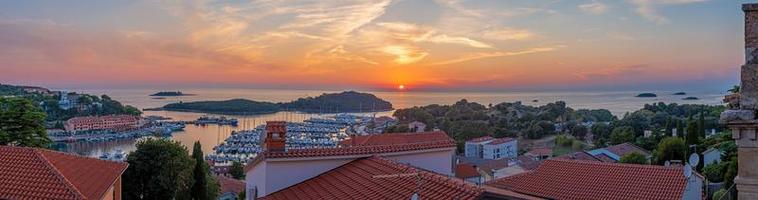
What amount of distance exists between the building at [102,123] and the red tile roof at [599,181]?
9626 centimetres

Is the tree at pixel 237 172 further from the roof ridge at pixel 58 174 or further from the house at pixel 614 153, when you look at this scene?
the roof ridge at pixel 58 174

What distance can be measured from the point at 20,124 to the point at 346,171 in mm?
19035

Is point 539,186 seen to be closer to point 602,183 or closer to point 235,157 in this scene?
point 602,183

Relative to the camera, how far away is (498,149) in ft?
190

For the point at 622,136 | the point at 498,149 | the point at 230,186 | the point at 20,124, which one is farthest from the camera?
the point at 622,136

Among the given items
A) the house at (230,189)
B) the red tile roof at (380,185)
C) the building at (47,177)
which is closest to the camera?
the red tile roof at (380,185)

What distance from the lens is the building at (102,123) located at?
9606 cm

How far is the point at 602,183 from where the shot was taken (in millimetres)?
15742

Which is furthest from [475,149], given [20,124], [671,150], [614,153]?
[20,124]

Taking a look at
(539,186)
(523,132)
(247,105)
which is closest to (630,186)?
(539,186)

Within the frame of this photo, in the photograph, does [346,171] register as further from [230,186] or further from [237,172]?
[237,172]

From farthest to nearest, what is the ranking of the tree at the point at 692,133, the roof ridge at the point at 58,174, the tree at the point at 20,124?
1. the tree at the point at 692,133
2. the tree at the point at 20,124
3. the roof ridge at the point at 58,174

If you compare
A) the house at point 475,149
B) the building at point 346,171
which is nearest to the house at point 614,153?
the house at point 475,149

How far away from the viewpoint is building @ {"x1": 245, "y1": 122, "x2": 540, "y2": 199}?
7.47m
